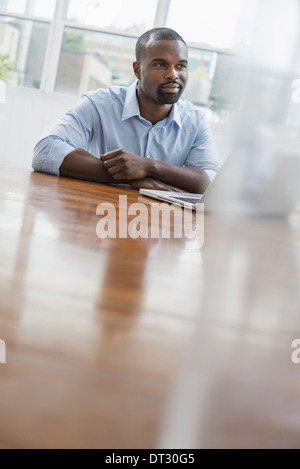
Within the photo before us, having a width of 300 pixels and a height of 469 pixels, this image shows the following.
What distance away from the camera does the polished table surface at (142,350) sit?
11cm

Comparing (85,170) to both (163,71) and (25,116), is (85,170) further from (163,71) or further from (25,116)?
(25,116)

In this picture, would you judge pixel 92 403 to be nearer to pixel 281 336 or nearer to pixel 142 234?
pixel 281 336

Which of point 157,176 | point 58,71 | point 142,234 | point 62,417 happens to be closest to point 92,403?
point 62,417

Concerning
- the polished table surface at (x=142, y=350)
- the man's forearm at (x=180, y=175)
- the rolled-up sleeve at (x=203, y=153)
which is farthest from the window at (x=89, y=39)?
the polished table surface at (x=142, y=350)

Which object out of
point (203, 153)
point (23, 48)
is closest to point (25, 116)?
point (23, 48)

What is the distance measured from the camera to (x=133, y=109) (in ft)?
5.10

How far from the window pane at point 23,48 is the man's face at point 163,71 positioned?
96.2 inches

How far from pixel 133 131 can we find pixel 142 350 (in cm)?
145

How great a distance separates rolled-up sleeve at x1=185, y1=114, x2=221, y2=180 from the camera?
1.51 meters

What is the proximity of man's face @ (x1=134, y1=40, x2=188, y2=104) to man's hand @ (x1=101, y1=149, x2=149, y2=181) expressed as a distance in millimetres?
422

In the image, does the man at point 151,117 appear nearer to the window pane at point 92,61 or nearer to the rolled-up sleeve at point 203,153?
the rolled-up sleeve at point 203,153

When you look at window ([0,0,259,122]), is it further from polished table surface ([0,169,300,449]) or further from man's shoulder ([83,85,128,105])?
polished table surface ([0,169,300,449])
